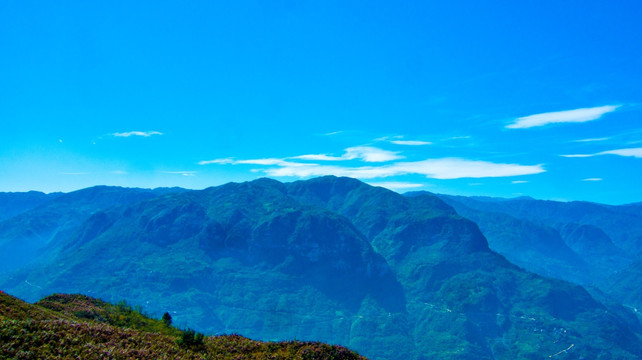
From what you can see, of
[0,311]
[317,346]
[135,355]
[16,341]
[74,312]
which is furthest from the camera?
[74,312]

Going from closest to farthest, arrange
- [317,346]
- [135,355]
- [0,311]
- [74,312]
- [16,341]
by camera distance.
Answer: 1. [16,341]
2. [135,355]
3. [0,311]
4. [317,346]
5. [74,312]

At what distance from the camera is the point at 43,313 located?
5769 centimetres

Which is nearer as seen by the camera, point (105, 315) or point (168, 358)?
point (168, 358)

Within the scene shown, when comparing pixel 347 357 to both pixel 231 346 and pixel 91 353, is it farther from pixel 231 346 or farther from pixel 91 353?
pixel 91 353

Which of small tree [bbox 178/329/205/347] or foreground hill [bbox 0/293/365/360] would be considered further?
small tree [bbox 178/329/205/347]

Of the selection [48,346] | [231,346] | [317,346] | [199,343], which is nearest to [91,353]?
[48,346]

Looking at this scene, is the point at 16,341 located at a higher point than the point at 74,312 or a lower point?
higher

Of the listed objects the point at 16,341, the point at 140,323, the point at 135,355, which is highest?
the point at 16,341

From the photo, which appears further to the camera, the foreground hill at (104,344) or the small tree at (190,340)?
the small tree at (190,340)

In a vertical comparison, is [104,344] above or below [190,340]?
above

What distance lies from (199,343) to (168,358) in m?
8.26

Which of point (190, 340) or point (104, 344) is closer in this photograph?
point (104, 344)

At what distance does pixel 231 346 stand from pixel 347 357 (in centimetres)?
1597

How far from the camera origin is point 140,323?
7631 cm
